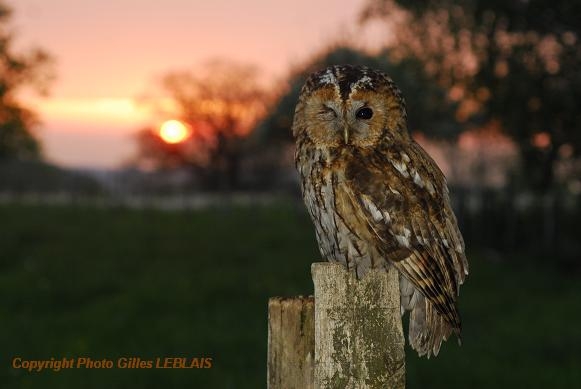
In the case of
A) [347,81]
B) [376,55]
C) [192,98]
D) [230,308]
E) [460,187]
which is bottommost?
[347,81]

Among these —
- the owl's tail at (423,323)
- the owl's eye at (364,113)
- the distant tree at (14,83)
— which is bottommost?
the owl's tail at (423,323)

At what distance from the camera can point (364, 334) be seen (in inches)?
120

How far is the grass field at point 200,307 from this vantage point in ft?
29.2

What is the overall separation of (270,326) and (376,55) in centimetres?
2092

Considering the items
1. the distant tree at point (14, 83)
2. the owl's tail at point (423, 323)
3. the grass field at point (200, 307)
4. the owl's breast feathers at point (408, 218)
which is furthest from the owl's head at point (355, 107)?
the distant tree at point (14, 83)

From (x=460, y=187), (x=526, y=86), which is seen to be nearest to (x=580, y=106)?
(x=526, y=86)

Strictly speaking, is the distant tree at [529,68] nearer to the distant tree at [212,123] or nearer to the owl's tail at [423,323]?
the owl's tail at [423,323]

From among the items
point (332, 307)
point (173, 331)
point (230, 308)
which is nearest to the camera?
point (332, 307)

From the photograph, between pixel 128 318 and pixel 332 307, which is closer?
pixel 332 307

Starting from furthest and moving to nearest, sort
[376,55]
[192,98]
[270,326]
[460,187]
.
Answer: [192,98], [376,55], [460,187], [270,326]

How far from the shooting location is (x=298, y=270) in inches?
647

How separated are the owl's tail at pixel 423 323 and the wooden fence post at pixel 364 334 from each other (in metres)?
1.04

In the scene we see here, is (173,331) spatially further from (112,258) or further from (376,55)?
(376,55)

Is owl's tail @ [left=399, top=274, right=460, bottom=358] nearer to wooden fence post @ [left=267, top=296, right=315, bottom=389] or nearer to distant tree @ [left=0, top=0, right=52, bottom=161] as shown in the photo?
wooden fence post @ [left=267, top=296, right=315, bottom=389]
